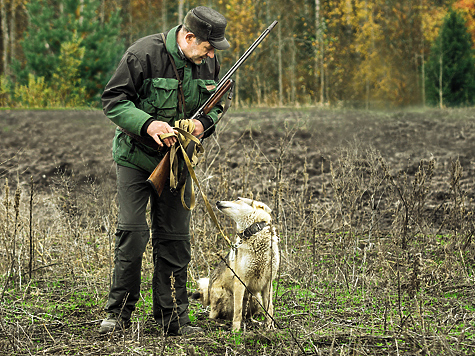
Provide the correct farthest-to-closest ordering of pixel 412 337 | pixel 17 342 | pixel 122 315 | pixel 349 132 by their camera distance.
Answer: pixel 349 132, pixel 122 315, pixel 17 342, pixel 412 337

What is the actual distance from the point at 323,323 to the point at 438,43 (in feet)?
54.5

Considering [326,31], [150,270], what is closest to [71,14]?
[326,31]

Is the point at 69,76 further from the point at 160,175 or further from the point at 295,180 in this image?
the point at 160,175

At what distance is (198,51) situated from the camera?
4.11 metres

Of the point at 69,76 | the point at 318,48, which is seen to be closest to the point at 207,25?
the point at 69,76

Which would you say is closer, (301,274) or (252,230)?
(252,230)

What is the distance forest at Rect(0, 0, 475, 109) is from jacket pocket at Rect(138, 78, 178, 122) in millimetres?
11756

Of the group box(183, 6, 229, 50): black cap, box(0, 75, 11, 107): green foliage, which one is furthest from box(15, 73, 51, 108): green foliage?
box(183, 6, 229, 50): black cap

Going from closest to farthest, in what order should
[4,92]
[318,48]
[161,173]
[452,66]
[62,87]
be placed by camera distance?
[161,173]
[452,66]
[62,87]
[4,92]
[318,48]

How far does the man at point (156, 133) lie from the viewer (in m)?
3.99

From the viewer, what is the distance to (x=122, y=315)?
13.8 ft

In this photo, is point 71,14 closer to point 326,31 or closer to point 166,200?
point 326,31

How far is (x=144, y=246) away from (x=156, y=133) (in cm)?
90

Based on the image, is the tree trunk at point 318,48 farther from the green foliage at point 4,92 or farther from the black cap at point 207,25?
the black cap at point 207,25
